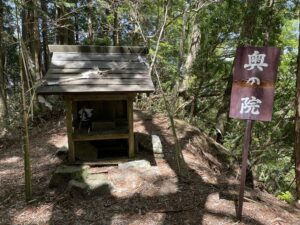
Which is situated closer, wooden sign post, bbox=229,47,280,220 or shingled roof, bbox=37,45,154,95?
wooden sign post, bbox=229,47,280,220

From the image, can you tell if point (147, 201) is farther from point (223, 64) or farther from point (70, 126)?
point (223, 64)

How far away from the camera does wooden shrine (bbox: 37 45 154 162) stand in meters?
5.06

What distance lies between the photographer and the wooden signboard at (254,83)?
153 inches

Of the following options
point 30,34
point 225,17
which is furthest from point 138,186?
point 30,34

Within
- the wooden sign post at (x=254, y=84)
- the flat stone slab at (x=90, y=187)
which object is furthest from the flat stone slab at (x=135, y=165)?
the wooden sign post at (x=254, y=84)

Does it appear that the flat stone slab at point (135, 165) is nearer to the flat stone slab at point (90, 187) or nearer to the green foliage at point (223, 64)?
the flat stone slab at point (90, 187)

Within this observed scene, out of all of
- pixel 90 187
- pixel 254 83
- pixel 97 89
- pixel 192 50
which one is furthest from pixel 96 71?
pixel 192 50

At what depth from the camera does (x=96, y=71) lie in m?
5.39

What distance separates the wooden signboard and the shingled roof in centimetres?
152

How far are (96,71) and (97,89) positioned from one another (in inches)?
21.5

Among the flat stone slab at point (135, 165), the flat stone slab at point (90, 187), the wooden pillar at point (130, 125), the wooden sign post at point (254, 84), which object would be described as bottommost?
the flat stone slab at point (90, 187)

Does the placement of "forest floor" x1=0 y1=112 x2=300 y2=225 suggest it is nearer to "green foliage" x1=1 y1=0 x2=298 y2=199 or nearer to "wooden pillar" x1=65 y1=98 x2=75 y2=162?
"wooden pillar" x1=65 y1=98 x2=75 y2=162

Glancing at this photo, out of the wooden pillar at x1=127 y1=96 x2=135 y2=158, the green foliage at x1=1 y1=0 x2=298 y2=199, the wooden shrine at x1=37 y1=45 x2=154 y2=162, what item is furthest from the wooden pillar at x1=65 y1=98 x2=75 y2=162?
the green foliage at x1=1 y1=0 x2=298 y2=199

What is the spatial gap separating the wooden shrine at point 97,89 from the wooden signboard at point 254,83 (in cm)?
155
